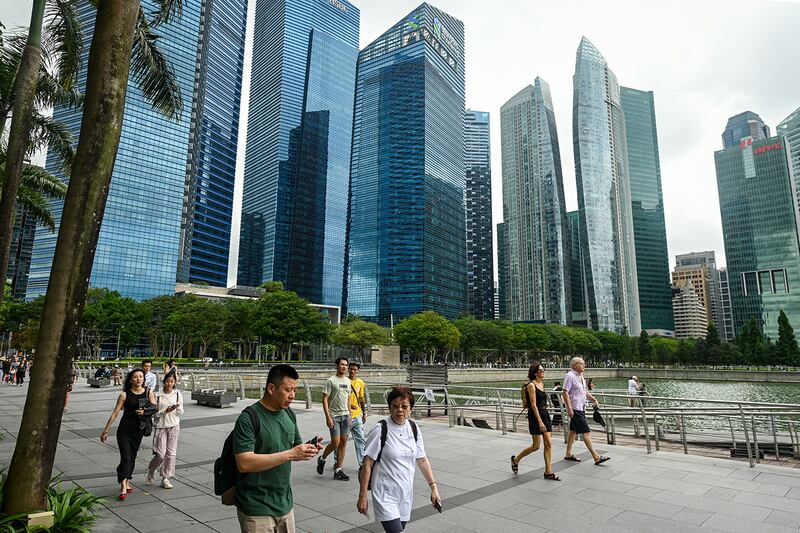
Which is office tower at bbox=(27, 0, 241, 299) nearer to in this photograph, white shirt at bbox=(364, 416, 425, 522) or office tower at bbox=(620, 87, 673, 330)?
white shirt at bbox=(364, 416, 425, 522)

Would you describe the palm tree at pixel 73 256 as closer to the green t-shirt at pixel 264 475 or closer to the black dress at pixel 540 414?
the green t-shirt at pixel 264 475

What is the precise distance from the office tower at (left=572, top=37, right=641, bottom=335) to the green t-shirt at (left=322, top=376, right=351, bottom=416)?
16045cm

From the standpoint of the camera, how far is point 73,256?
4785 millimetres

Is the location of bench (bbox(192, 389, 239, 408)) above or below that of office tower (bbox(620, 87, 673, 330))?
below

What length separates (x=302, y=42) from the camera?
164750 millimetres

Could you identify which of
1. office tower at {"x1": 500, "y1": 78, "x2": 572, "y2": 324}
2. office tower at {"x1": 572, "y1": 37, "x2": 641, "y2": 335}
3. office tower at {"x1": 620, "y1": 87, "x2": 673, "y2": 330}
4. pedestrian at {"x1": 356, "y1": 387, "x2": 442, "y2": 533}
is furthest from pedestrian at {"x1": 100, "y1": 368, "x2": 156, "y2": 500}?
office tower at {"x1": 620, "y1": 87, "x2": 673, "y2": 330}

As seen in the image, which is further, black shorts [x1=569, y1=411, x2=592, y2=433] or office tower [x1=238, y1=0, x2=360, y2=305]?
office tower [x1=238, y1=0, x2=360, y2=305]

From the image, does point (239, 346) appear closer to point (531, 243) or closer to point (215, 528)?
point (215, 528)

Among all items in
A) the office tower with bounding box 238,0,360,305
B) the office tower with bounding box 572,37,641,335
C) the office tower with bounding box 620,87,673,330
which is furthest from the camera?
the office tower with bounding box 620,87,673,330

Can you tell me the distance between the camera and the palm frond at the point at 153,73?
9492mm

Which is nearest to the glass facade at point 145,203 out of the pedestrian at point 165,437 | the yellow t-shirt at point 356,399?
the pedestrian at point 165,437

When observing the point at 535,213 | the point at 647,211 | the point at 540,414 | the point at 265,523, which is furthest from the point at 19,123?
the point at 647,211

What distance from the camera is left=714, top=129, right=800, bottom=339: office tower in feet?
451

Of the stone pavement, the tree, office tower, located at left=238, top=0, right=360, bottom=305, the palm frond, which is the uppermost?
office tower, located at left=238, top=0, right=360, bottom=305
